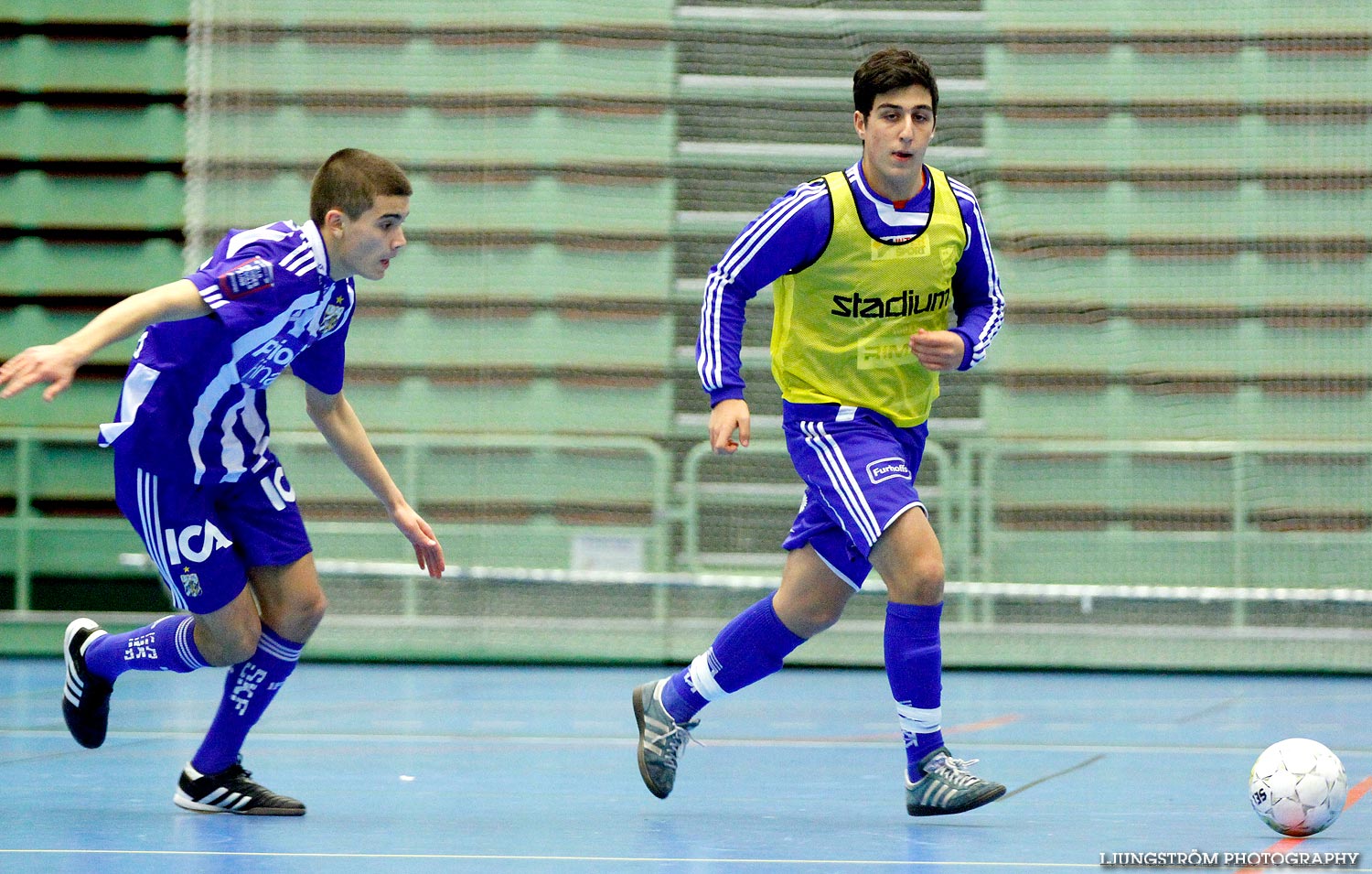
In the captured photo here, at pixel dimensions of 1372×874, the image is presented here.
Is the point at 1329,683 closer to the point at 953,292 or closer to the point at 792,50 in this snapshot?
the point at 792,50

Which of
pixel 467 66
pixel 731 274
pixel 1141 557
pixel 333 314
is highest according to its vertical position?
pixel 467 66

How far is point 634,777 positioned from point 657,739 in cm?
63

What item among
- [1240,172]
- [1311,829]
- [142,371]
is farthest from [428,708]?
[1240,172]

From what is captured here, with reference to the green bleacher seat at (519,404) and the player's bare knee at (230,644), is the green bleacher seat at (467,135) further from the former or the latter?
the player's bare knee at (230,644)

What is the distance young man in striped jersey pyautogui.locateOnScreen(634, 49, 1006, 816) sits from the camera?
3.91m

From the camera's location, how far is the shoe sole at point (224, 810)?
4.00 m

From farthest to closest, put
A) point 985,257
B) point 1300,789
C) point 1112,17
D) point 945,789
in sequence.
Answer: point 1112,17
point 985,257
point 945,789
point 1300,789

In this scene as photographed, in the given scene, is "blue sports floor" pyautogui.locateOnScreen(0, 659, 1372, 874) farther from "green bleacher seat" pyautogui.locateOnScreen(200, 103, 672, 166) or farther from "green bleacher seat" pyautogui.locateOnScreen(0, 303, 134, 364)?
"green bleacher seat" pyautogui.locateOnScreen(200, 103, 672, 166)

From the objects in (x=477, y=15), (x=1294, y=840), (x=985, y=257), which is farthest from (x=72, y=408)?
(x=1294, y=840)

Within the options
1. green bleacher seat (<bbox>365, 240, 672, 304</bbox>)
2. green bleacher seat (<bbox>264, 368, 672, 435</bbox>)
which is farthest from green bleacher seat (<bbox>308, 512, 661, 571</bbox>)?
green bleacher seat (<bbox>365, 240, 672, 304</bbox>)

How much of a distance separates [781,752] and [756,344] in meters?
4.11

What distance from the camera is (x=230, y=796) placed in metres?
4.04

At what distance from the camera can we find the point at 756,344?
920 centimetres

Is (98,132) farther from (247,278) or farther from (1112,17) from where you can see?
(247,278)
